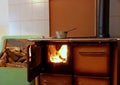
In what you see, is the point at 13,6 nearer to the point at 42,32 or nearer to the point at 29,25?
the point at 29,25

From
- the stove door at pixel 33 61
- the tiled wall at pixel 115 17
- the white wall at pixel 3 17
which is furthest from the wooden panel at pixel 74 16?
the white wall at pixel 3 17

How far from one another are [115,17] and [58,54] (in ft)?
3.27

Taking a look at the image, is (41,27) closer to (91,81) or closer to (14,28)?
(14,28)

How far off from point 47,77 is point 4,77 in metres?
0.58

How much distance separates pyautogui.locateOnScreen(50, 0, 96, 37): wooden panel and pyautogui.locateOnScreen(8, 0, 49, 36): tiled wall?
11 cm

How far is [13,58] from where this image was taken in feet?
8.04

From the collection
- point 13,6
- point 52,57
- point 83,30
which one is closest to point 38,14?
point 13,6

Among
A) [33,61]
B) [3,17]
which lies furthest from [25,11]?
[33,61]

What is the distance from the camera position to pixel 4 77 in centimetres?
225

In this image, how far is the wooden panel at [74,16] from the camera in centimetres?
258

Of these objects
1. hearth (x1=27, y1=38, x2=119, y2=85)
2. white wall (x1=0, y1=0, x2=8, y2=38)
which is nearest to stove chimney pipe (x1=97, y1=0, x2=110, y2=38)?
hearth (x1=27, y1=38, x2=119, y2=85)

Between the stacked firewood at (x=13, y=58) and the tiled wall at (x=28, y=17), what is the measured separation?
1.37ft

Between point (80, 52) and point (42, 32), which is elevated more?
point (42, 32)

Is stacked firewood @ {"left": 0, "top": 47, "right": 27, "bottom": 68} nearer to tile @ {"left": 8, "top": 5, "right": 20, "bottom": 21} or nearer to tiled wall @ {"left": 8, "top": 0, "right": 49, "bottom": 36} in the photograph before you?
tiled wall @ {"left": 8, "top": 0, "right": 49, "bottom": 36}
